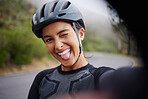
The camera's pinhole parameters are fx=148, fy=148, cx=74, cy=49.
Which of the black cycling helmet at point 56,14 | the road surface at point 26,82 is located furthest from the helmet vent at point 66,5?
the road surface at point 26,82

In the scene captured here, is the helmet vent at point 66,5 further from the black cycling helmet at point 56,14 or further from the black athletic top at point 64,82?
the black athletic top at point 64,82

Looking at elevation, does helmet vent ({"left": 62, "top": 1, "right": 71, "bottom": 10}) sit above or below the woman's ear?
above

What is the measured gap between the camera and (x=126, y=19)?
0.50 m

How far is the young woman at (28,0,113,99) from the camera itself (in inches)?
49.0

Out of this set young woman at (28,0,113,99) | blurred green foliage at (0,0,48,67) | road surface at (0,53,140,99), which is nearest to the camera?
road surface at (0,53,140,99)

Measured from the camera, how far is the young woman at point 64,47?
125 cm

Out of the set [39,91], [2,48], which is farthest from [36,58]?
[39,91]

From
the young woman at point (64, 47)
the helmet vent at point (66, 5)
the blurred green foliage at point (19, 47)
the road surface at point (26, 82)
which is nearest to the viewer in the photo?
the road surface at point (26, 82)

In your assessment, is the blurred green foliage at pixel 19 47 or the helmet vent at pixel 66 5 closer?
the helmet vent at pixel 66 5

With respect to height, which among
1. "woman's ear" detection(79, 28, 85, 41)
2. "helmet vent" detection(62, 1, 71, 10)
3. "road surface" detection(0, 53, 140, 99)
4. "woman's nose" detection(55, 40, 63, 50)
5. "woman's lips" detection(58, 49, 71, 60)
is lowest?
"road surface" detection(0, 53, 140, 99)

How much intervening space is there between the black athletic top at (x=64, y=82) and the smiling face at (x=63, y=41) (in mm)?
124

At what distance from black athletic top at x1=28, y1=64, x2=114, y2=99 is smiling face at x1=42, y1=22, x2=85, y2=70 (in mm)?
124

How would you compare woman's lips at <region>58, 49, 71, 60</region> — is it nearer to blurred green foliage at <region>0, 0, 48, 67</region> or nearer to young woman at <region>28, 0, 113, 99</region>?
young woman at <region>28, 0, 113, 99</region>

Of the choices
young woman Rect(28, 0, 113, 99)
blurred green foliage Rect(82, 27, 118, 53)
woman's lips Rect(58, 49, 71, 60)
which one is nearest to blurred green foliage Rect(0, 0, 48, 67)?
blurred green foliage Rect(82, 27, 118, 53)
